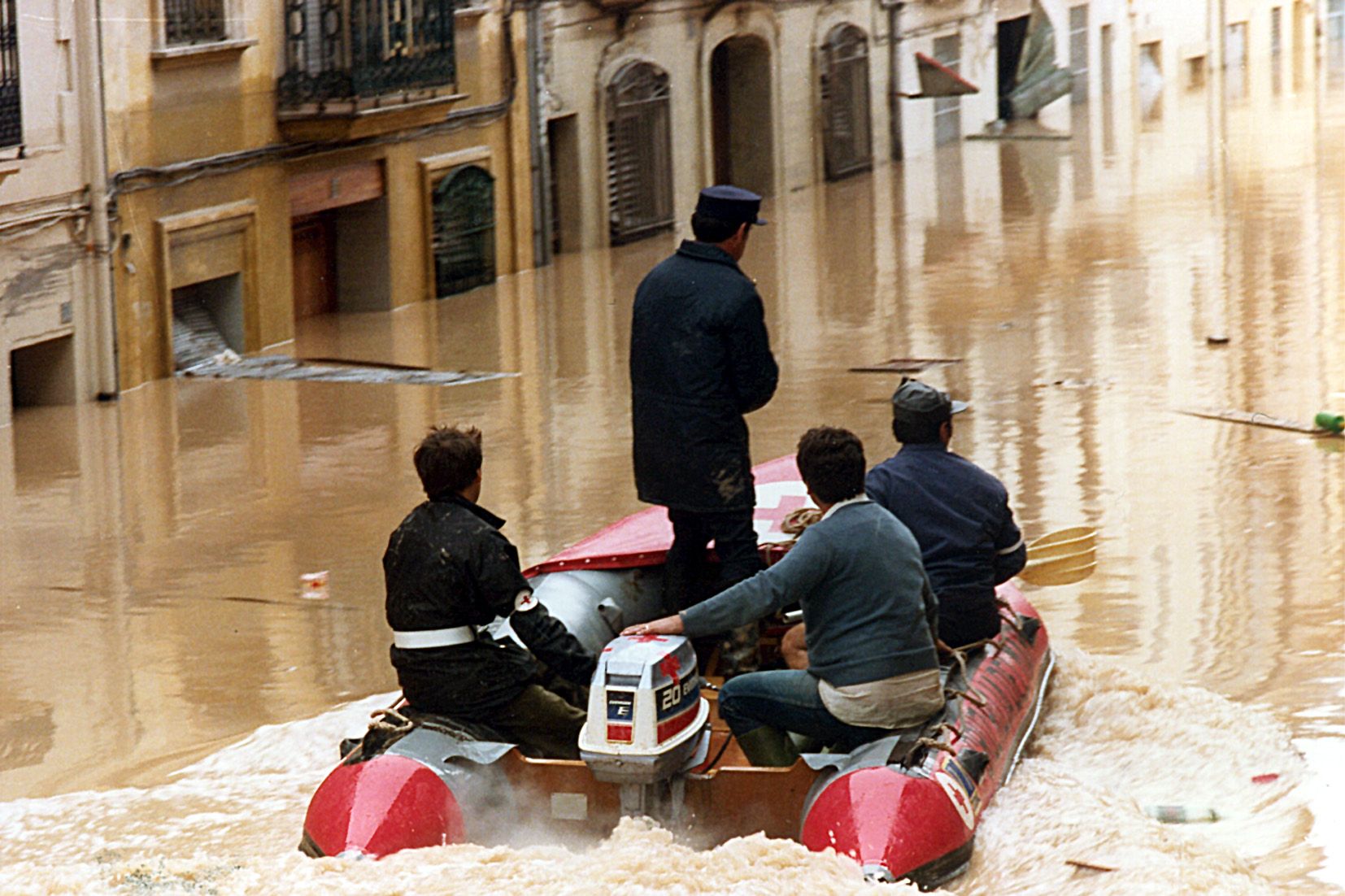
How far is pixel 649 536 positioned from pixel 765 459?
491cm

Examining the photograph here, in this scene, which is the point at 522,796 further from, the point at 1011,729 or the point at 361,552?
the point at 361,552

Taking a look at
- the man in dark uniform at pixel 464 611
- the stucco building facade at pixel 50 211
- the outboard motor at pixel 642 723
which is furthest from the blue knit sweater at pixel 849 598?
the stucco building facade at pixel 50 211

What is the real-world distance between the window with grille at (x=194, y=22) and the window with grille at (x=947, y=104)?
1652 centimetres

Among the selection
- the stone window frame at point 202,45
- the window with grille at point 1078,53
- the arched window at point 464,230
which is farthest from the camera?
the window with grille at point 1078,53

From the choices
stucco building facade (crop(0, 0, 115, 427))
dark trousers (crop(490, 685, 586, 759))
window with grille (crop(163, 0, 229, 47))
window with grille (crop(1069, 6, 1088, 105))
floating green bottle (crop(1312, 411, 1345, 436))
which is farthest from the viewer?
window with grille (crop(1069, 6, 1088, 105))

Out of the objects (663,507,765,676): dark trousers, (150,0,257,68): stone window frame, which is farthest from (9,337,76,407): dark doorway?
(663,507,765,676): dark trousers

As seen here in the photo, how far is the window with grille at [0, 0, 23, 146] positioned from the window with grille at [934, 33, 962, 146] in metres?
19.1

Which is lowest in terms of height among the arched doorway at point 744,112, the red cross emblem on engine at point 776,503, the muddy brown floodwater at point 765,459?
the muddy brown floodwater at point 765,459

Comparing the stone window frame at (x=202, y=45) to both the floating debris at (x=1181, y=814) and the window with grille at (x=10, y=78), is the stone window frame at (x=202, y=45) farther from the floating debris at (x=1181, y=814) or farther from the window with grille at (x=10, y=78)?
the floating debris at (x=1181, y=814)

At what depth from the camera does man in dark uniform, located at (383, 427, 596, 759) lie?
614cm

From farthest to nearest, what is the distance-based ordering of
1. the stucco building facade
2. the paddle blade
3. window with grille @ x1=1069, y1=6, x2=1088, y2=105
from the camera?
window with grille @ x1=1069, y1=6, x2=1088, y2=105, the stucco building facade, the paddle blade

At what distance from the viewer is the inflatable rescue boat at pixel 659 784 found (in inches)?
231

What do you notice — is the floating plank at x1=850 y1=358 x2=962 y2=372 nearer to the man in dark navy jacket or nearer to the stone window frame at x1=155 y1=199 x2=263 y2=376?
the stone window frame at x1=155 y1=199 x2=263 y2=376

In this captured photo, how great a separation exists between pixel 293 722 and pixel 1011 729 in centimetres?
282
